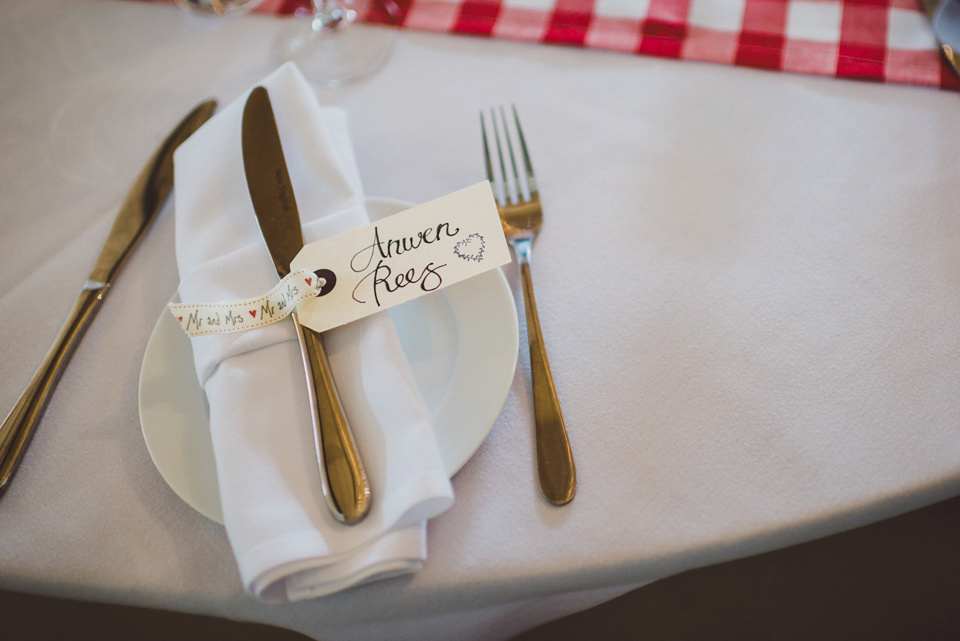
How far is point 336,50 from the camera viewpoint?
0.79 m

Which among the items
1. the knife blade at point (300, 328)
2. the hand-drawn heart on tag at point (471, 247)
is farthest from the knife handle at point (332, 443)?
the hand-drawn heart on tag at point (471, 247)

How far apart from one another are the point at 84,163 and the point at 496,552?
2.11 feet

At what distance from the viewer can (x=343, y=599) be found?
17.1 inches

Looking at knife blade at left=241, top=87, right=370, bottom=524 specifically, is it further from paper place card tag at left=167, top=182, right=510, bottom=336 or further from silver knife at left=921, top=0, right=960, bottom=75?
silver knife at left=921, top=0, right=960, bottom=75

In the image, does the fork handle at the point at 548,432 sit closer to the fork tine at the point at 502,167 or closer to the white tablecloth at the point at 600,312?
the white tablecloth at the point at 600,312

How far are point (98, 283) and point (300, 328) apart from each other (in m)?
0.28

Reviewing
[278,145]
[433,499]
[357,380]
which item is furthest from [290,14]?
[433,499]

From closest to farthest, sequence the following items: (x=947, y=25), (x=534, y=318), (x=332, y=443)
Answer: (x=332, y=443), (x=534, y=318), (x=947, y=25)

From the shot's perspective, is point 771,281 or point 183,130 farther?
point 183,130

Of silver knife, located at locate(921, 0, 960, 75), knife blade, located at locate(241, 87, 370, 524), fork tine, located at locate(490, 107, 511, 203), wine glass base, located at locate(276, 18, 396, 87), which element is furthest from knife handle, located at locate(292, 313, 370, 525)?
silver knife, located at locate(921, 0, 960, 75)

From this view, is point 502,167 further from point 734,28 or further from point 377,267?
point 734,28

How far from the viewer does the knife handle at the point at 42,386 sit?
1.68ft

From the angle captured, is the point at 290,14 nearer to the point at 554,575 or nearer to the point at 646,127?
the point at 646,127

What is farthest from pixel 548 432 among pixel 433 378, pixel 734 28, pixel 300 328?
pixel 734 28
